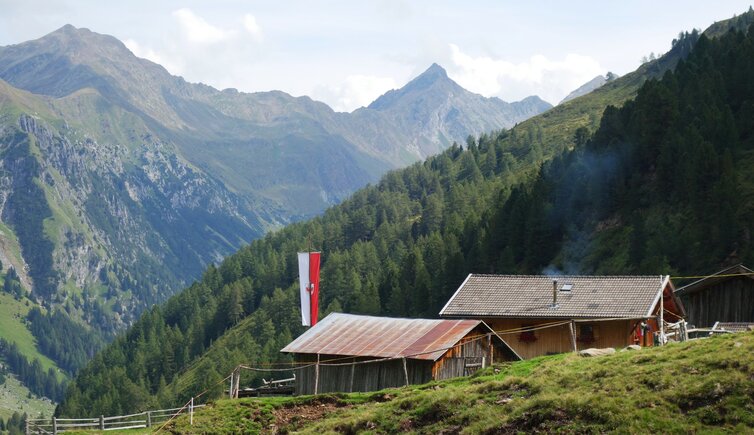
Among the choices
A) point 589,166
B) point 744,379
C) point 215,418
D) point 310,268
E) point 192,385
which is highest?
point 589,166

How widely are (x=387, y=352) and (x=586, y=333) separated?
14.1m

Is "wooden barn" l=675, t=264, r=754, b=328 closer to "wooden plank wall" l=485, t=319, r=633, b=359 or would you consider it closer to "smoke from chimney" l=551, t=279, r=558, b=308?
"smoke from chimney" l=551, t=279, r=558, b=308

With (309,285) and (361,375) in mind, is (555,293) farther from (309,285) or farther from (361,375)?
(309,285)

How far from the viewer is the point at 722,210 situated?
9888cm

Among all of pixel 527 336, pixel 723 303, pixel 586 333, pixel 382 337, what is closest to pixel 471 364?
pixel 382 337

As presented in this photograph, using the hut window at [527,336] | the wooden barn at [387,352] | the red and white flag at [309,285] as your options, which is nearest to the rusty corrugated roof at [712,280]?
the hut window at [527,336]

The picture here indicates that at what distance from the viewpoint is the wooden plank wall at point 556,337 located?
5872 centimetres

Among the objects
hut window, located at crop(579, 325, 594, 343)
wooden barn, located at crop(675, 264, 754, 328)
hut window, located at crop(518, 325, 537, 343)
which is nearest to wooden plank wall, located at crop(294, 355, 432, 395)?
hut window, located at crop(518, 325, 537, 343)

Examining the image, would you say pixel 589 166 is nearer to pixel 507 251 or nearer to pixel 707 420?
pixel 507 251

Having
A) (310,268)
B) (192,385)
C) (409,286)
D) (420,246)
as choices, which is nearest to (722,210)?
(310,268)

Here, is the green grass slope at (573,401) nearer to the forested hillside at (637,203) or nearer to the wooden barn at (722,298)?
the wooden barn at (722,298)

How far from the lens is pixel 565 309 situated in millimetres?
60844

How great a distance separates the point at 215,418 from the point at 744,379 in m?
25.2

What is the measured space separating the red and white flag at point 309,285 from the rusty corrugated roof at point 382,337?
13.1 feet
